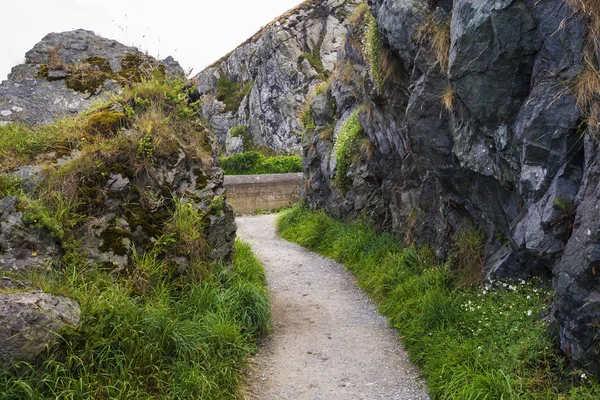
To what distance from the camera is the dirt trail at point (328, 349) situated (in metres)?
5.16

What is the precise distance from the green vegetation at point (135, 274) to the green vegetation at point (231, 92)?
2797 centimetres

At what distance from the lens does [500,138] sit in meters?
5.43

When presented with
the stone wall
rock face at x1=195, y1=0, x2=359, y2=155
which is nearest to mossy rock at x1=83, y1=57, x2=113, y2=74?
the stone wall

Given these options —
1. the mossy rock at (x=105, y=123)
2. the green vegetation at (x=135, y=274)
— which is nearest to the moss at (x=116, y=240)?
the green vegetation at (x=135, y=274)

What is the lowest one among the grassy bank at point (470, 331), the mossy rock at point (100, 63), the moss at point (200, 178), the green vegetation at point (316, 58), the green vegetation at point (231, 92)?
the grassy bank at point (470, 331)

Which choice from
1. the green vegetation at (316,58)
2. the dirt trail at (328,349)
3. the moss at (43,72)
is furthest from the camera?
the green vegetation at (316,58)

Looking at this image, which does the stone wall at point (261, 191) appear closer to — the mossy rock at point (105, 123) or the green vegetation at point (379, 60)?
the green vegetation at point (379, 60)

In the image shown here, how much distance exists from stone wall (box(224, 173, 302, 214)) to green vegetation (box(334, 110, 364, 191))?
28.0 feet

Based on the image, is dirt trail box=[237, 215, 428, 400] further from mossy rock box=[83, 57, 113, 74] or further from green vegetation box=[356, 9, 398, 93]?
mossy rock box=[83, 57, 113, 74]

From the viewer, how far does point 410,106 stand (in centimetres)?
719

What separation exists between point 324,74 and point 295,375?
27.3 m

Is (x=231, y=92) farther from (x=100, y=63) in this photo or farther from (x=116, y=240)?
(x=116, y=240)

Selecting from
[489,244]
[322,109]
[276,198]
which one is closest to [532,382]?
[489,244]

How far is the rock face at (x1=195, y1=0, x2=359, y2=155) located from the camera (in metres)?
31.0
